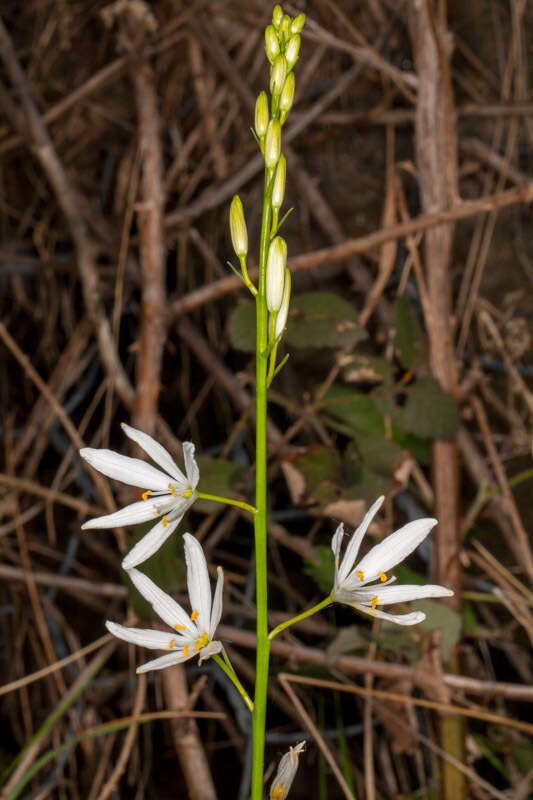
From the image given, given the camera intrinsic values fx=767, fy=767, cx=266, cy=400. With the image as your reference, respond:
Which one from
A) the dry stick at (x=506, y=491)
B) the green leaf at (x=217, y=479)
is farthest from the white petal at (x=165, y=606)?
the dry stick at (x=506, y=491)

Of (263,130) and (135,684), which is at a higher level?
(263,130)

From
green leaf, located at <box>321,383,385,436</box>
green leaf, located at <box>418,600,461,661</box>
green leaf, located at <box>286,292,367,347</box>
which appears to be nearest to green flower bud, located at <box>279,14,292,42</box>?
green leaf, located at <box>286,292,367,347</box>

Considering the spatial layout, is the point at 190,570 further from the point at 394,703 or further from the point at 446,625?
the point at 394,703

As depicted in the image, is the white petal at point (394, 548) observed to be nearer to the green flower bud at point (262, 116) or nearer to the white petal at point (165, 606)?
the white petal at point (165, 606)

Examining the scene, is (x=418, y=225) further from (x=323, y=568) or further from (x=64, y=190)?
(x=64, y=190)

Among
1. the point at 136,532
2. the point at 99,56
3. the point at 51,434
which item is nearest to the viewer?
the point at 136,532

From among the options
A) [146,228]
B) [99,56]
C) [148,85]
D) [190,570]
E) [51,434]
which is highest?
[99,56]

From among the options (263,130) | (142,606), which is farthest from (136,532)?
(263,130)

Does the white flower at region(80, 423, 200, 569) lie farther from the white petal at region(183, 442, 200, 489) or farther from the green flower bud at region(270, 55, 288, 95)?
the green flower bud at region(270, 55, 288, 95)
